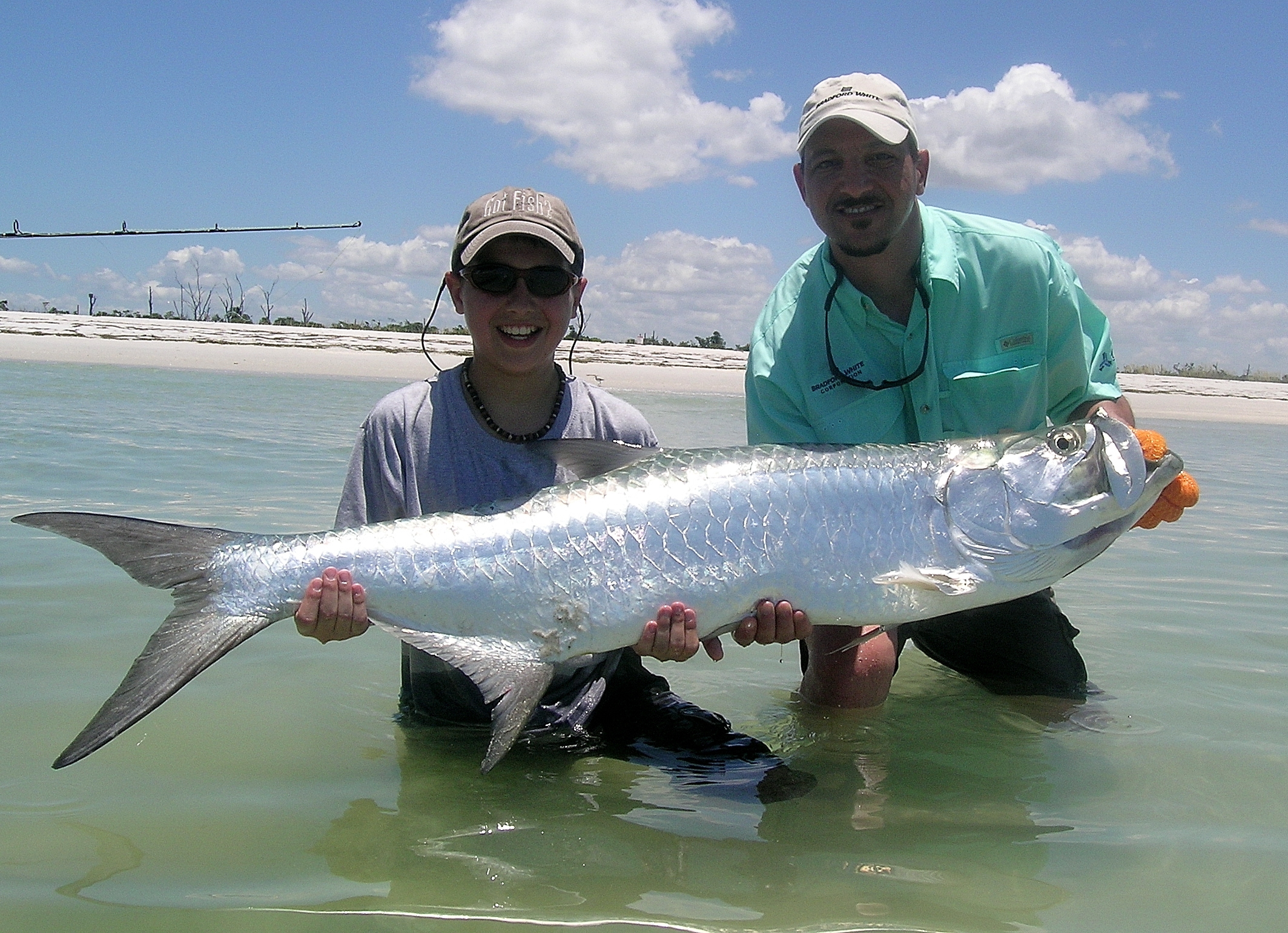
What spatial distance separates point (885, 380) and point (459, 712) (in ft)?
6.62

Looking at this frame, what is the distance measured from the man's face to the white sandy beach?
60.7 feet

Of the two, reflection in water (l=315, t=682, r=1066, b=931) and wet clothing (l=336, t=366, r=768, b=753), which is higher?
wet clothing (l=336, t=366, r=768, b=753)

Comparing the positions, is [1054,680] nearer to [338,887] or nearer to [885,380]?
[885,380]

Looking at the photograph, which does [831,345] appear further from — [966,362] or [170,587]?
[170,587]

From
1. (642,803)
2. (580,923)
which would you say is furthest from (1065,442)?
(580,923)

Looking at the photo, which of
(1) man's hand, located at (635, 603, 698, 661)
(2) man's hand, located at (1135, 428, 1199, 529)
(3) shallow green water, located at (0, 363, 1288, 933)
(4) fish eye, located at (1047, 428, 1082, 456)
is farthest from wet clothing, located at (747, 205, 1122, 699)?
(1) man's hand, located at (635, 603, 698, 661)

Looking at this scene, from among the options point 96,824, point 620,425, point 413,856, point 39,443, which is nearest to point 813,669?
point 620,425

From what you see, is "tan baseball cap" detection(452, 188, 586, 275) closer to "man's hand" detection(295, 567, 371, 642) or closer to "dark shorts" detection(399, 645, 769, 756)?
"man's hand" detection(295, 567, 371, 642)

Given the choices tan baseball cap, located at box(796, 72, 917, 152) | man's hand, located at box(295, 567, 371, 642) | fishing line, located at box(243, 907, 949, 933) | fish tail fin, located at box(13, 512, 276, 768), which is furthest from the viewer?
tan baseball cap, located at box(796, 72, 917, 152)

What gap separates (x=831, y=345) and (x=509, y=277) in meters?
1.42

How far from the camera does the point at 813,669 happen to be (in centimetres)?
388

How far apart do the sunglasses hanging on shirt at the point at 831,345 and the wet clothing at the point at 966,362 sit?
0.01m

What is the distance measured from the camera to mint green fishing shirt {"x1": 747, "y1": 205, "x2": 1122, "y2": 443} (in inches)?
149

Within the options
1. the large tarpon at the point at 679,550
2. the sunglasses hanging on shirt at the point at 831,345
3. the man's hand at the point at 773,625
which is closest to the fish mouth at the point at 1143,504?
the large tarpon at the point at 679,550
